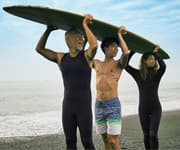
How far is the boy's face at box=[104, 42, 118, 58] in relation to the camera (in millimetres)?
6152

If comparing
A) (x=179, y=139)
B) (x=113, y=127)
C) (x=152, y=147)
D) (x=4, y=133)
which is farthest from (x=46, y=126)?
(x=113, y=127)

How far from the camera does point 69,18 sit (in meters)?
5.94

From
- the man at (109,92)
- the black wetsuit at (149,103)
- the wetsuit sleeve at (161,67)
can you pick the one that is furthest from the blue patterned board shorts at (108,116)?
the wetsuit sleeve at (161,67)

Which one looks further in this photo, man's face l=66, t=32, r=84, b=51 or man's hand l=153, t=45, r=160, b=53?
man's hand l=153, t=45, r=160, b=53

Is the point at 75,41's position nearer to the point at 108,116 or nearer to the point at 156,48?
the point at 108,116

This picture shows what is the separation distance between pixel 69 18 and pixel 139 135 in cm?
682

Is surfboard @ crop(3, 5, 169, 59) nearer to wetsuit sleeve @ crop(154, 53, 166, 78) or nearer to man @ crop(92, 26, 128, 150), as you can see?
man @ crop(92, 26, 128, 150)

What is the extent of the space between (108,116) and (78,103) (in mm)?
689

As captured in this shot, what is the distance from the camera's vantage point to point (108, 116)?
5980 mm

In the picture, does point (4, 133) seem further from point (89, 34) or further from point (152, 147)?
point (89, 34)

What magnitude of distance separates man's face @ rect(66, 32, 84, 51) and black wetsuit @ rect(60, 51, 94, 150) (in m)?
0.12

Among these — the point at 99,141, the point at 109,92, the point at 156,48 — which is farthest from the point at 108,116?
the point at 99,141

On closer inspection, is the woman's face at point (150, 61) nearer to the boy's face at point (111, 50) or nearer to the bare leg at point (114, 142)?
the boy's face at point (111, 50)

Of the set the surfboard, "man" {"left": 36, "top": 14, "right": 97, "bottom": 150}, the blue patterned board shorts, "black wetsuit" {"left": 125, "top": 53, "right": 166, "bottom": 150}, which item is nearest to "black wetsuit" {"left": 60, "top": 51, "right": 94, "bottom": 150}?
"man" {"left": 36, "top": 14, "right": 97, "bottom": 150}
